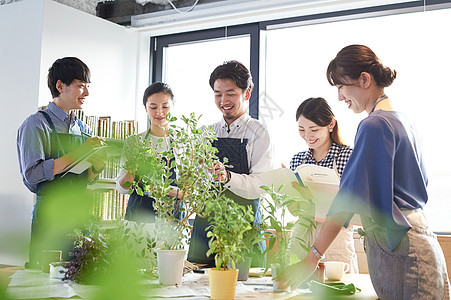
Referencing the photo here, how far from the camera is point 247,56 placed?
4941 mm

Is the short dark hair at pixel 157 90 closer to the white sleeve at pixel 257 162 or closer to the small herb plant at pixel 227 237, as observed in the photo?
the white sleeve at pixel 257 162

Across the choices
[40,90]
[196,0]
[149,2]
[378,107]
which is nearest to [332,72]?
[378,107]

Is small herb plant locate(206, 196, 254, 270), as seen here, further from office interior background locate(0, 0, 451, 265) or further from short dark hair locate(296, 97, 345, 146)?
office interior background locate(0, 0, 451, 265)

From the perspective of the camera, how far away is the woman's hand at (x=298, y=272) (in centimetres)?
141

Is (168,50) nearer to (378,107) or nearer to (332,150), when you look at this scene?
(332,150)

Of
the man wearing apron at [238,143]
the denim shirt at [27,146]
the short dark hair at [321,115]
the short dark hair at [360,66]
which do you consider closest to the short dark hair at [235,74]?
the man wearing apron at [238,143]

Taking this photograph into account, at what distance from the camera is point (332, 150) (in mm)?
2859

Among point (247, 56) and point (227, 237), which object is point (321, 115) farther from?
point (247, 56)

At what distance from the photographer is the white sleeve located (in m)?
2.31

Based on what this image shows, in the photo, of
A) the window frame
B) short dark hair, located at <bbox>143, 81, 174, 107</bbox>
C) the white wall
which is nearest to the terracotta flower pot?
short dark hair, located at <bbox>143, 81, 174, 107</bbox>

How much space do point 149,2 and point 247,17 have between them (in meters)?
1.12

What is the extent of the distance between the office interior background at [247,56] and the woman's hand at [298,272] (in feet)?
8.87

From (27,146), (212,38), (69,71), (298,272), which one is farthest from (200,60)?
(298,272)

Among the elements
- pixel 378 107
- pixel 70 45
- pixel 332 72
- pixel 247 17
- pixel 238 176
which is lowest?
pixel 238 176
